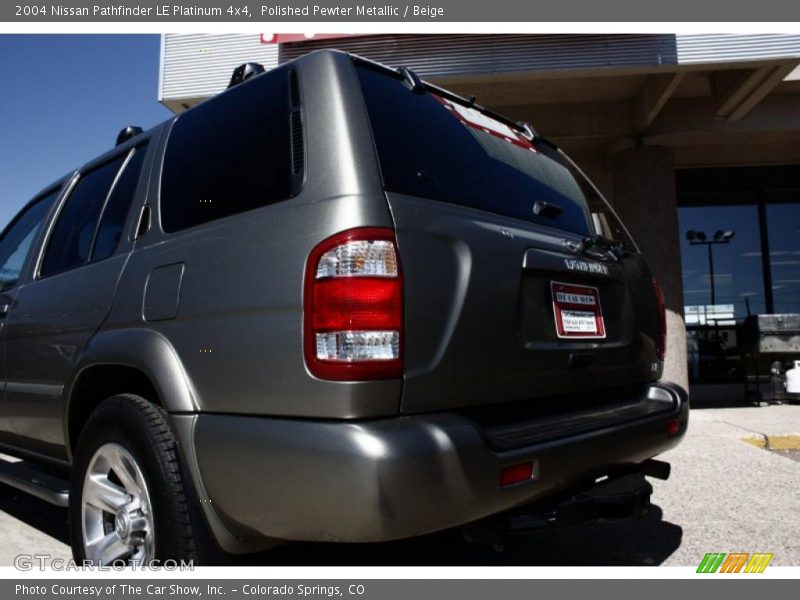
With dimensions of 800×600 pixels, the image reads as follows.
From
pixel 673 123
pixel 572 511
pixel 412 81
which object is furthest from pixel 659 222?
pixel 572 511

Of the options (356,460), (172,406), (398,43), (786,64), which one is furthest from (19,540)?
(786,64)

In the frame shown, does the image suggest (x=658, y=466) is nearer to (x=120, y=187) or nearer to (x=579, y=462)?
(x=579, y=462)

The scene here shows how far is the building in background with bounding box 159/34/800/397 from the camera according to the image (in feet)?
21.9

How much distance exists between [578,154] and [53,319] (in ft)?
26.8

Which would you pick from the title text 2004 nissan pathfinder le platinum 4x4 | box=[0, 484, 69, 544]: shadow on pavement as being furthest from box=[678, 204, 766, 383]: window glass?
box=[0, 484, 69, 544]: shadow on pavement

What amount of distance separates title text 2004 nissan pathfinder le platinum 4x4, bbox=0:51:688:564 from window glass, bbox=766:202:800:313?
9401 mm

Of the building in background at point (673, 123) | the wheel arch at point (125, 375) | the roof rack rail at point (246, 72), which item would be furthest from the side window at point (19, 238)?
the building in background at point (673, 123)

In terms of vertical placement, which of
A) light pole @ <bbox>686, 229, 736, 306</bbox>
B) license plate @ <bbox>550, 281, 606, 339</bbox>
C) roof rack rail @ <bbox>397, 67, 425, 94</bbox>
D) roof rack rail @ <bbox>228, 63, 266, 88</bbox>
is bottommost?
license plate @ <bbox>550, 281, 606, 339</bbox>

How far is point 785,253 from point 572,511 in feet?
35.1

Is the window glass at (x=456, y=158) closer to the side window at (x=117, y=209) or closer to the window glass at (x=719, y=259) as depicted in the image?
the side window at (x=117, y=209)

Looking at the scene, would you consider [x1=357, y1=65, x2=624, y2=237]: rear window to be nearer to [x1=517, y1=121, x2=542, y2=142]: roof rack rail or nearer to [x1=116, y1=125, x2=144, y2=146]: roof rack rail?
[x1=517, y1=121, x2=542, y2=142]: roof rack rail

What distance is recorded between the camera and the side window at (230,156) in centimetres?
214

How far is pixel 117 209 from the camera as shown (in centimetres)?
293

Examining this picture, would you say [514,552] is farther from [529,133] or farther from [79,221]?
[79,221]
